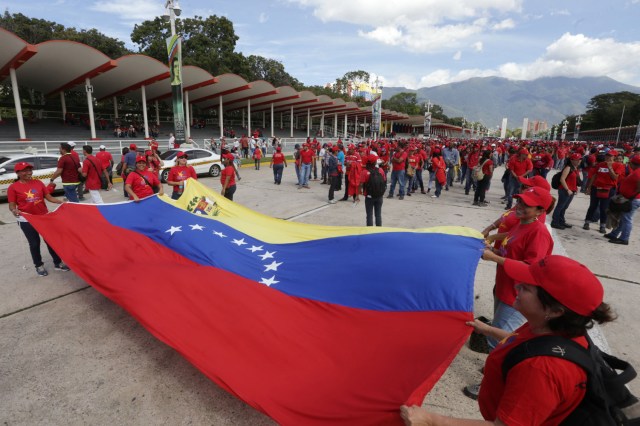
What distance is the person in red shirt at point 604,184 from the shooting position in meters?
8.20

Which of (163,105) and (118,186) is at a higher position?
(163,105)

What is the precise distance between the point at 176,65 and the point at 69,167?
13.1 m

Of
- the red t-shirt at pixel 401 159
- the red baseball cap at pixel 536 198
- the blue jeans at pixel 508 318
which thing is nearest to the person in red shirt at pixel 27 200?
the blue jeans at pixel 508 318

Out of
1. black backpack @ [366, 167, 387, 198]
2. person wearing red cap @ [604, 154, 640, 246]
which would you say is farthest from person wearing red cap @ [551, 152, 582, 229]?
black backpack @ [366, 167, 387, 198]

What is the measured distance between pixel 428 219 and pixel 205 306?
7336 mm

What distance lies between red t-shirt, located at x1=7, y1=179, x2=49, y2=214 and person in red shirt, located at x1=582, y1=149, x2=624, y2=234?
11.3 meters

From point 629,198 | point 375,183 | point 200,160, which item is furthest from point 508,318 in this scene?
point 200,160

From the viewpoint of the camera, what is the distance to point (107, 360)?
3.55m

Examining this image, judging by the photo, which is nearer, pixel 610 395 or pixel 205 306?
pixel 610 395

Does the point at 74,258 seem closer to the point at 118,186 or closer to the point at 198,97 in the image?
the point at 118,186

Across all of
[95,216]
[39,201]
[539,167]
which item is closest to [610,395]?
[95,216]

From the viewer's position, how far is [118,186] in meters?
14.0

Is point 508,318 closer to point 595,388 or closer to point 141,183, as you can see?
point 595,388

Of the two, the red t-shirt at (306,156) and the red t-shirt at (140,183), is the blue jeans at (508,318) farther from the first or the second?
the red t-shirt at (306,156)
